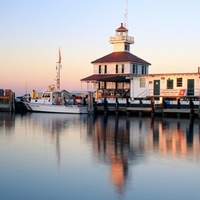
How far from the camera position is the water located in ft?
44.2

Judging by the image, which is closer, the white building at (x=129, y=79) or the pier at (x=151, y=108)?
the pier at (x=151, y=108)

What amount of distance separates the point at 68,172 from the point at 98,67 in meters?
45.8

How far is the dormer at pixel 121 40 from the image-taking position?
63197mm

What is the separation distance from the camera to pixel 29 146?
2342cm

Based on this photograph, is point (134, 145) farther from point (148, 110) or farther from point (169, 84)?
point (169, 84)

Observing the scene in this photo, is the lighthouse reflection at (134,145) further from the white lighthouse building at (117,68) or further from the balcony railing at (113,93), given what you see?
the white lighthouse building at (117,68)

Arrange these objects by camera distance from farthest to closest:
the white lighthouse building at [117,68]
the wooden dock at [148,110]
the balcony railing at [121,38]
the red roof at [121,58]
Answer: the balcony railing at [121,38]
the red roof at [121,58]
the white lighthouse building at [117,68]
the wooden dock at [148,110]

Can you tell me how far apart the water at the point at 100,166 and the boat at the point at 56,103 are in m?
22.3

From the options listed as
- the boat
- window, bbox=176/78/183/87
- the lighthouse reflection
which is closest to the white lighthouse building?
the boat

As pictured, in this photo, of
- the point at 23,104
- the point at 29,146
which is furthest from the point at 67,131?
the point at 23,104

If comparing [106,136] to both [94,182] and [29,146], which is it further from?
[94,182]

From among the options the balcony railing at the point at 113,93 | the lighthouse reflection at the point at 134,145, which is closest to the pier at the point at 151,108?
the balcony railing at the point at 113,93

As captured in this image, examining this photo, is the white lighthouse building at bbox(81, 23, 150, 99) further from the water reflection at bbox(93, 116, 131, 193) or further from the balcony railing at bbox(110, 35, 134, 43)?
the water reflection at bbox(93, 116, 131, 193)

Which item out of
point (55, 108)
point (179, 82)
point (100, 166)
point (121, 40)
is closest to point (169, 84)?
point (179, 82)
